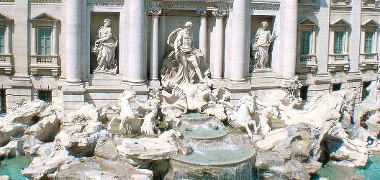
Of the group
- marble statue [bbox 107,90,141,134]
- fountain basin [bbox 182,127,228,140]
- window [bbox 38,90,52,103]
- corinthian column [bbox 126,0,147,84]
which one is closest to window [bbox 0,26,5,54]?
window [bbox 38,90,52,103]

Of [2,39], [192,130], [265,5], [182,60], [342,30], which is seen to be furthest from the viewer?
[342,30]

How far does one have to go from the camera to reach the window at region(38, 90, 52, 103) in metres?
25.7

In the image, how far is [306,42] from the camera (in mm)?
29000

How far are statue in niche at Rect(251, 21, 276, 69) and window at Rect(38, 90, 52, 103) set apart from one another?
11.2 metres

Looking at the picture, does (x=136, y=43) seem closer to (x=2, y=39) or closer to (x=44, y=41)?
(x=44, y=41)

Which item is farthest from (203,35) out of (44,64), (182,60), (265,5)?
(44,64)

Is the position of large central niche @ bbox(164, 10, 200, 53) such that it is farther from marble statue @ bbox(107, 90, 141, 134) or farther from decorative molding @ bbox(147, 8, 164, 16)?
marble statue @ bbox(107, 90, 141, 134)

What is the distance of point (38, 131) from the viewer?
2233cm

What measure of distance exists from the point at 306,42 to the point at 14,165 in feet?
57.4

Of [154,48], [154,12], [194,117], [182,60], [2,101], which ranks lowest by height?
[194,117]

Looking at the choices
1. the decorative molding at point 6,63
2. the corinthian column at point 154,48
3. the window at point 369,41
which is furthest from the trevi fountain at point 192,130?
the window at point 369,41

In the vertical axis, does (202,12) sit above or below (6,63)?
above

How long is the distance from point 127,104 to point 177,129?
8.17ft

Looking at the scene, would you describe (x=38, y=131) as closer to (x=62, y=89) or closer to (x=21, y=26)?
(x=62, y=89)
